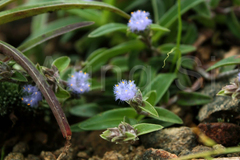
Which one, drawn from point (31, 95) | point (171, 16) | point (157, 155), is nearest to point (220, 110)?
point (157, 155)

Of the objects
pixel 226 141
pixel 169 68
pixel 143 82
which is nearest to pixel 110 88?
pixel 143 82

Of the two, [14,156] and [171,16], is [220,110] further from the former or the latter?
[14,156]

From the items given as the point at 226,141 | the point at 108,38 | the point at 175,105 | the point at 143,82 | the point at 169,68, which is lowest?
the point at 226,141

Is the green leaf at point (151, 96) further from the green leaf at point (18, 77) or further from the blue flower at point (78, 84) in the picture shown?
the green leaf at point (18, 77)

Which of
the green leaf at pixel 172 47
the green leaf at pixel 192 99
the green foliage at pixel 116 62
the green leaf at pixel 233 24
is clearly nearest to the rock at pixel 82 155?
the green foliage at pixel 116 62

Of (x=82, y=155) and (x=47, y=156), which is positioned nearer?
(x=47, y=156)

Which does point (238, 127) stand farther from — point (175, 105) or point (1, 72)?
point (1, 72)

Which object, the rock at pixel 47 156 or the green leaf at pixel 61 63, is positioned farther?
the green leaf at pixel 61 63
